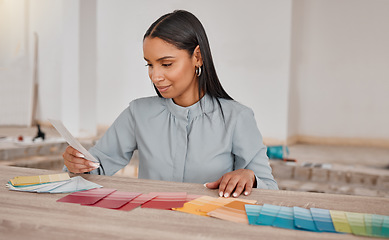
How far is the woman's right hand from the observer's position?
54.8 inches

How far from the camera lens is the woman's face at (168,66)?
1.43 m

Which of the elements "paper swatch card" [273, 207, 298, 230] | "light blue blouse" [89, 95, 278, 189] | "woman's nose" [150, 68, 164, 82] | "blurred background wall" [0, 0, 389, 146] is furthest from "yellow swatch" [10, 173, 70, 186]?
"blurred background wall" [0, 0, 389, 146]

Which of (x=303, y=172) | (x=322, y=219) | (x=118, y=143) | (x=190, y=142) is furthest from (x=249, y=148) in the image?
(x=303, y=172)

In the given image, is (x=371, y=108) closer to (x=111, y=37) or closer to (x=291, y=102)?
(x=291, y=102)

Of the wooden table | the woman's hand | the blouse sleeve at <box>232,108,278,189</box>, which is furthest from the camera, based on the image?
the blouse sleeve at <box>232,108,278,189</box>

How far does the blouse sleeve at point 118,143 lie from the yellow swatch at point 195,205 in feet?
2.12

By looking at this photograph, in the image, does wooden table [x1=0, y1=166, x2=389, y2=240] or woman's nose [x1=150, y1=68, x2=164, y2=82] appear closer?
wooden table [x1=0, y1=166, x2=389, y2=240]

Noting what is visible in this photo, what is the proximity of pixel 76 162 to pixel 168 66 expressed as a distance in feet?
1.46

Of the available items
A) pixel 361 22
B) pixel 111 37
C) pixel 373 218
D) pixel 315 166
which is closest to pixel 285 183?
pixel 315 166

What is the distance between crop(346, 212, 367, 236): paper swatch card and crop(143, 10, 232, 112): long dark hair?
78 centimetres

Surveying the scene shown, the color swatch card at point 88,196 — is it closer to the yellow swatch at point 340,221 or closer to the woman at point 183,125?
the woman at point 183,125

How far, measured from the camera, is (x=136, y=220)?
0.91 m

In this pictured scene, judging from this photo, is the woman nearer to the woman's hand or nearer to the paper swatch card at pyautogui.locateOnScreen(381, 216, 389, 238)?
the woman's hand

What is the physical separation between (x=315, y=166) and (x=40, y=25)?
712cm
